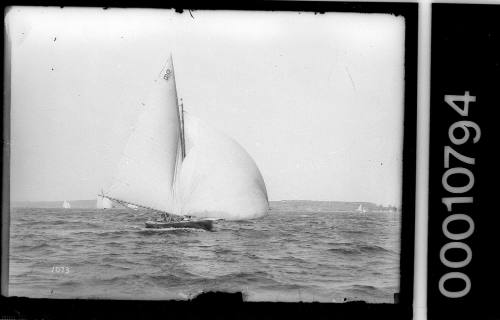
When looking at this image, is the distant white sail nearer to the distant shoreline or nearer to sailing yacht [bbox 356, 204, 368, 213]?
the distant shoreline

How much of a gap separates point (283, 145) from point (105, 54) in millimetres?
588

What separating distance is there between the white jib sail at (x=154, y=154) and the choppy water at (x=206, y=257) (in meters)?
0.09

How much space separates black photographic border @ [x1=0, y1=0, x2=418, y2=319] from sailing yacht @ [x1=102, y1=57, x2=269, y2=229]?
23 cm

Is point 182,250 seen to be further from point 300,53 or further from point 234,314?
point 300,53

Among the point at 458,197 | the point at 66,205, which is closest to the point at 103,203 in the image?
the point at 66,205

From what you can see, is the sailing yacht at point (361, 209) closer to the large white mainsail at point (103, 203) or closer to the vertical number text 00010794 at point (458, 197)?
the vertical number text 00010794 at point (458, 197)

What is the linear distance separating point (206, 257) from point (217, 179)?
0.23 metres

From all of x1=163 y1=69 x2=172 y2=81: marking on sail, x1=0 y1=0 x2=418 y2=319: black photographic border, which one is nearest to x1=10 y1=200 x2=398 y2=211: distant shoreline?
x1=0 y1=0 x2=418 y2=319: black photographic border

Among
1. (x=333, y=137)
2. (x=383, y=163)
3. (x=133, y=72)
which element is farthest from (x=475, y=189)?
(x=133, y=72)

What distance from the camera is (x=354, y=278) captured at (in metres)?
1.83

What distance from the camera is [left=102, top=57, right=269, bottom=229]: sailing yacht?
1.84 m

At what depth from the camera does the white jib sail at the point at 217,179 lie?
184 cm

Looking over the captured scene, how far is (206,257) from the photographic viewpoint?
1.83 metres

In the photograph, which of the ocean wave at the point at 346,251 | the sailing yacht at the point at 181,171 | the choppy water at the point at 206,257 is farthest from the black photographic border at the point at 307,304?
the sailing yacht at the point at 181,171
